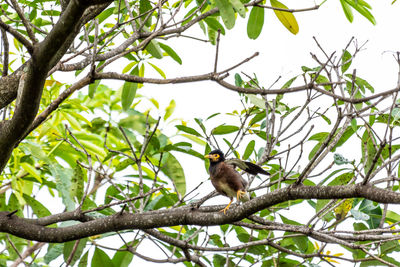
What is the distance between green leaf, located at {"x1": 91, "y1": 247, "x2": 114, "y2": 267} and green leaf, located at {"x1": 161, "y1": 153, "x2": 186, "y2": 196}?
0.58 metres

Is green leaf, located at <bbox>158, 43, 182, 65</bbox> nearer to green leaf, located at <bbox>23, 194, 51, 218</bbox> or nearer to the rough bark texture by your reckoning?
the rough bark texture

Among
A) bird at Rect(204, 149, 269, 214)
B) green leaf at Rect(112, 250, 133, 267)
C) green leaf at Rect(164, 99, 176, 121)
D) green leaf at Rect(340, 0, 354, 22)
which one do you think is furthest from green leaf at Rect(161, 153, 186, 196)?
green leaf at Rect(340, 0, 354, 22)

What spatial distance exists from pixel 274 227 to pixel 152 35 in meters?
1.16

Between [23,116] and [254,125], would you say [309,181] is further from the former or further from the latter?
[23,116]

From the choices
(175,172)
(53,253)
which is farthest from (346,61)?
(53,253)

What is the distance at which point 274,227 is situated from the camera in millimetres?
2373

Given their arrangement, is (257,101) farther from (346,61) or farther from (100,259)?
(100,259)

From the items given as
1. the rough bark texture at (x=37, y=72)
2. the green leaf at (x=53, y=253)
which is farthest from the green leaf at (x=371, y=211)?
the green leaf at (x=53, y=253)

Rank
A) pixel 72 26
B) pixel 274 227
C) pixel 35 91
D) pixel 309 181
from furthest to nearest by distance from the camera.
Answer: pixel 309 181 < pixel 274 227 < pixel 35 91 < pixel 72 26

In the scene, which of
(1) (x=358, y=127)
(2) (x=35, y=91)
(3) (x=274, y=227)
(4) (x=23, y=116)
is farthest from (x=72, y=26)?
(1) (x=358, y=127)

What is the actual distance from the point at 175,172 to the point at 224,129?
441 mm

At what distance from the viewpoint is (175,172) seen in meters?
3.12

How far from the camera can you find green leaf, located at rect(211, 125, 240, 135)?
10.9 ft

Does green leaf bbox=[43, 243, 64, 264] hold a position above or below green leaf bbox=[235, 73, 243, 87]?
below
